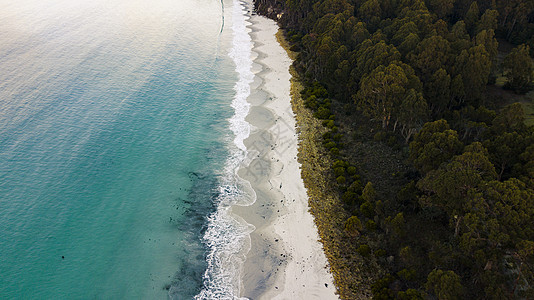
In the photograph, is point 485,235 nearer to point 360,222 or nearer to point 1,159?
point 360,222

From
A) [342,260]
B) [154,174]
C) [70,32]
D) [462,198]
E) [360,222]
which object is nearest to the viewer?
[462,198]

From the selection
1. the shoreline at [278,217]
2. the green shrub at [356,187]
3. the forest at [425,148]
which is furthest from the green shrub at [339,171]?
the shoreline at [278,217]

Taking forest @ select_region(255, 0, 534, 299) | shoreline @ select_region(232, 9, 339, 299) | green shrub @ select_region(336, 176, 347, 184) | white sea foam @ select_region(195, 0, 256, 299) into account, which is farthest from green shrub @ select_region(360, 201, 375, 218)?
white sea foam @ select_region(195, 0, 256, 299)

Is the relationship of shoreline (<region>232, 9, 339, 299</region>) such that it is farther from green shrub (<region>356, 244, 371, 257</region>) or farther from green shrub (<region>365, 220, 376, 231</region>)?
green shrub (<region>365, 220, 376, 231</region>)

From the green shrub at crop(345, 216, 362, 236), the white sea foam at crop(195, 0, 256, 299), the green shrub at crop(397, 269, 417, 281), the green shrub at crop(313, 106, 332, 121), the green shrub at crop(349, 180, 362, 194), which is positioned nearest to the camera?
the green shrub at crop(397, 269, 417, 281)

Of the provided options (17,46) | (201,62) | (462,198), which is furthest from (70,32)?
(462,198)

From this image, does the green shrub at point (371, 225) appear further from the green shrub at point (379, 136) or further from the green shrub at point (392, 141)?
the green shrub at point (379, 136)

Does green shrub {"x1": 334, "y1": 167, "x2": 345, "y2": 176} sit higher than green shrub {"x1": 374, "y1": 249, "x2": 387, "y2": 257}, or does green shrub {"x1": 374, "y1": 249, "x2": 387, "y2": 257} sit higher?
green shrub {"x1": 334, "y1": 167, "x2": 345, "y2": 176}
